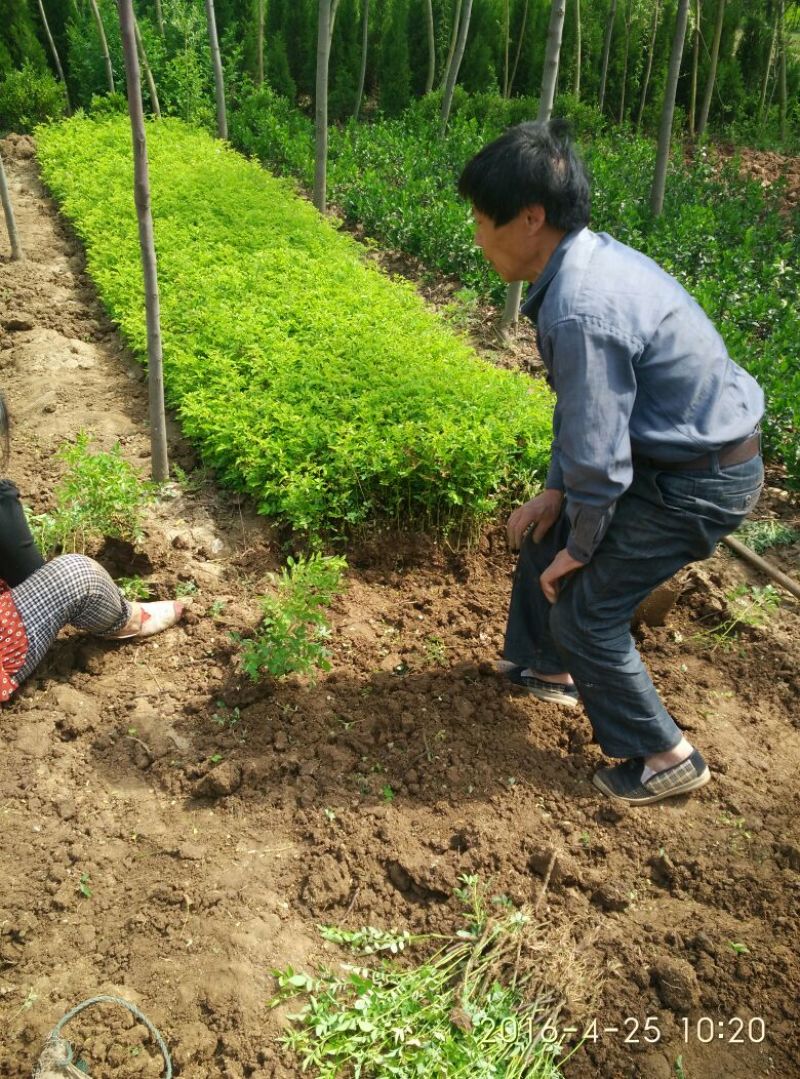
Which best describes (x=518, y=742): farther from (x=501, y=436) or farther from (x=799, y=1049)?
(x=501, y=436)

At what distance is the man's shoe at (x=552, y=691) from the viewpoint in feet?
11.4

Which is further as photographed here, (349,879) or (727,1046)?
(349,879)

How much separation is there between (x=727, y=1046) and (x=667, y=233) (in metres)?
6.19

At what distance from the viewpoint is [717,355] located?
2.64 metres

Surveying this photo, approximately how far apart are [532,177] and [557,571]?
3.83 ft

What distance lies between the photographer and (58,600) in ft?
10.6

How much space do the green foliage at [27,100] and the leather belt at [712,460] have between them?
971cm

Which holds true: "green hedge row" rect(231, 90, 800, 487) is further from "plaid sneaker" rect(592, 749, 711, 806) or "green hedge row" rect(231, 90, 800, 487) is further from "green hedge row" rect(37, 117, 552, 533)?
"plaid sneaker" rect(592, 749, 711, 806)

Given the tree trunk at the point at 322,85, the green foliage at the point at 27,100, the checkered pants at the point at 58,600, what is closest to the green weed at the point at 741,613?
the checkered pants at the point at 58,600

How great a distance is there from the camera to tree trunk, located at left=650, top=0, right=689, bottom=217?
6.80m

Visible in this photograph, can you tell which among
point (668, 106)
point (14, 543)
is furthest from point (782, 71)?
point (14, 543)

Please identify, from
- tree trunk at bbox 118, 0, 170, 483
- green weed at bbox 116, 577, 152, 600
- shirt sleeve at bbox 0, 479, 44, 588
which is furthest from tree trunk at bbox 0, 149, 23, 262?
shirt sleeve at bbox 0, 479, 44, 588

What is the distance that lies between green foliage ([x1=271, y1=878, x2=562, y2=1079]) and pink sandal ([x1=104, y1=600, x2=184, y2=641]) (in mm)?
1503

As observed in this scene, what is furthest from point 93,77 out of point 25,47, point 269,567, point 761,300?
point 269,567
